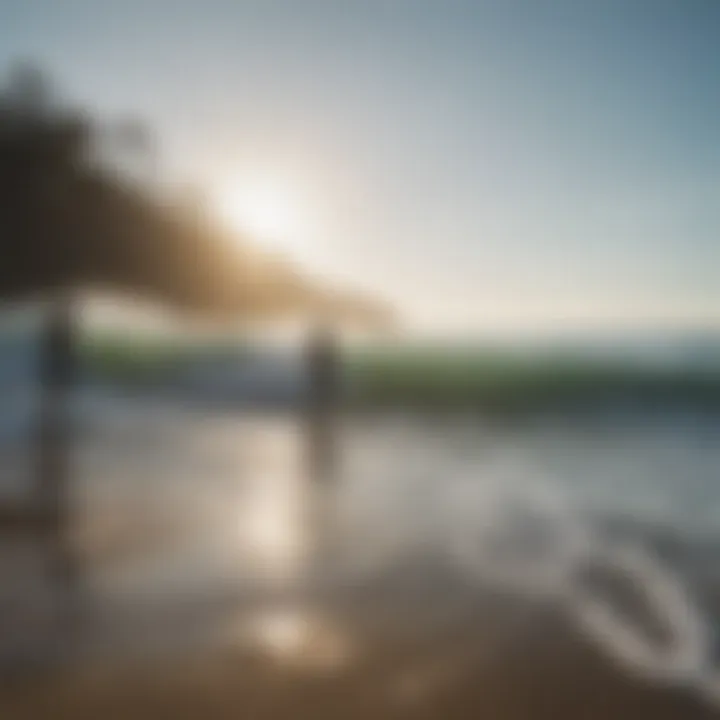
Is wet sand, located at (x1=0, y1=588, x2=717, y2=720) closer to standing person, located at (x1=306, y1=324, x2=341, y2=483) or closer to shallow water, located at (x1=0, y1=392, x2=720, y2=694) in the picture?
shallow water, located at (x1=0, y1=392, x2=720, y2=694)

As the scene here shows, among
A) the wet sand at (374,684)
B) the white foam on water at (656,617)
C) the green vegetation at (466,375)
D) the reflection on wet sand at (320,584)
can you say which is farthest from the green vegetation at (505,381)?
the wet sand at (374,684)

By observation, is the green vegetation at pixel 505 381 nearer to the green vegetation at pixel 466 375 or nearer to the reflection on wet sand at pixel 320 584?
the green vegetation at pixel 466 375

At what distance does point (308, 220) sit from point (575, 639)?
1082mm

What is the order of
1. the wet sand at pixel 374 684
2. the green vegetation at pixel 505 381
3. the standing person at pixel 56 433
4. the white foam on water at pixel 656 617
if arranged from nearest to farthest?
the wet sand at pixel 374 684 → the white foam on water at pixel 656 617 → the standing person at pixel 56 433 → the green vegetation at pixel 505 381

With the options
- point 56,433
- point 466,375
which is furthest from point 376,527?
point 56,433

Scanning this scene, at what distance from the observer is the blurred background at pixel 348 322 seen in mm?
1521

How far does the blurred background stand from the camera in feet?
4.99

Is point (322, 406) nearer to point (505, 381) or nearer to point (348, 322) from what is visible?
point (348, 322)

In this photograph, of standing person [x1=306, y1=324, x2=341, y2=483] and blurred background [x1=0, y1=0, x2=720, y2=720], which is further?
standing person [x1=306, y1=324, x2=341, y2=483]

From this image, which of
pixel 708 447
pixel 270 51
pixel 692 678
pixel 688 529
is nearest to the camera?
pixel 692 678

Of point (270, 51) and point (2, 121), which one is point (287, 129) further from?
point (2, 121)

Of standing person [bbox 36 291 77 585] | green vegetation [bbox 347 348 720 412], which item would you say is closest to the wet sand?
standing person [bbox 36 291 77 585]

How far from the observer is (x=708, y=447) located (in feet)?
6.25

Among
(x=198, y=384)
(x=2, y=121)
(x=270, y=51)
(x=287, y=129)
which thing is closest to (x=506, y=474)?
(x=198, y=384)
